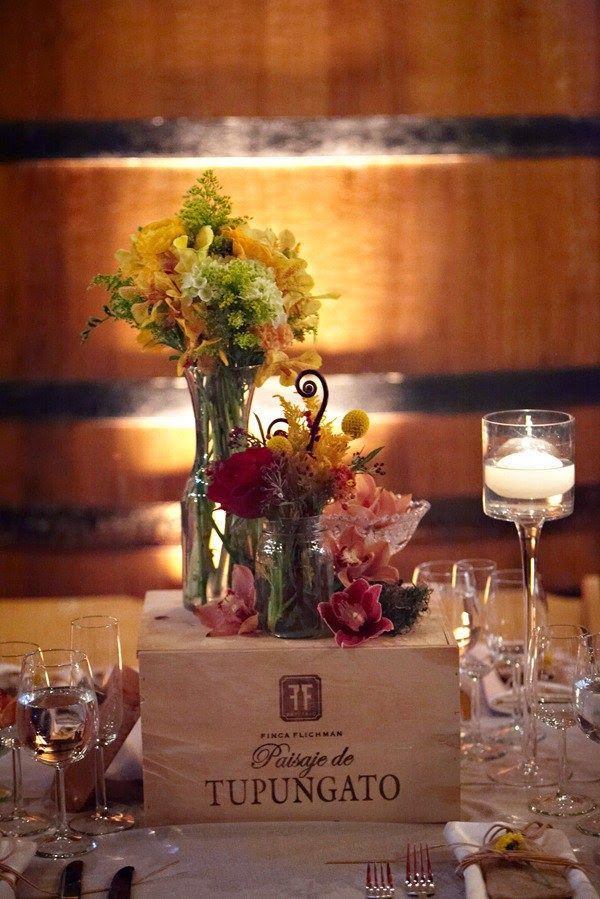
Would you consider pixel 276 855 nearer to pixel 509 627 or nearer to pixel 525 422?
pixel 509 627

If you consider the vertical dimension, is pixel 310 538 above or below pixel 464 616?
above

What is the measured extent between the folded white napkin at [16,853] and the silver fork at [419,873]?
41 centimetres

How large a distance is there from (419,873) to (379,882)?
0.16 ft

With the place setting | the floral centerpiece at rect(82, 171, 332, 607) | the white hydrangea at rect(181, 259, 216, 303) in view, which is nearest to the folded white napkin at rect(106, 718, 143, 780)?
the place setting

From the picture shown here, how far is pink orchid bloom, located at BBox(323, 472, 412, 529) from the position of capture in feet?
5.09

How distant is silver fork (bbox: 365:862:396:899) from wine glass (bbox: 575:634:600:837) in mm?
269

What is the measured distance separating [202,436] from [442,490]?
1616 millimetres

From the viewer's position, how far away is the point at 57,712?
1333mm

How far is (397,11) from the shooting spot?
3.06 metres

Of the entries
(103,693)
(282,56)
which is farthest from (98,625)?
(282,56)

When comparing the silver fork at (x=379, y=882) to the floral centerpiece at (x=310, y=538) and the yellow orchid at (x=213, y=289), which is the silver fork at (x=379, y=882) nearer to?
the floral centerpiece at (x=310, y=538)

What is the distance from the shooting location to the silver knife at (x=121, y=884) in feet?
4.22

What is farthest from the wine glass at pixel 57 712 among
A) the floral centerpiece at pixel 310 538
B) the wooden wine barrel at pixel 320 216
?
the wooden wine barrel at pixel 320 216

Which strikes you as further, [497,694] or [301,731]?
[497,694]
